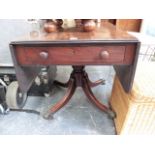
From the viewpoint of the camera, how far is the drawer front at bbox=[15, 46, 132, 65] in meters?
0.70

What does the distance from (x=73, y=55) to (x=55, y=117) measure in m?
0.64

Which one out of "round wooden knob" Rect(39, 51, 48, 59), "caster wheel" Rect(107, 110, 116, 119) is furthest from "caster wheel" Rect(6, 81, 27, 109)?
"caster wheel" Rect(107, 110, 116, 119)

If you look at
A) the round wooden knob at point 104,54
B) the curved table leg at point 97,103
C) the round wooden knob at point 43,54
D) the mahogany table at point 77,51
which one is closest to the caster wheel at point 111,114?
the curved table leg at point 97,103

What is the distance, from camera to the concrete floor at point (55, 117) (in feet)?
3.56

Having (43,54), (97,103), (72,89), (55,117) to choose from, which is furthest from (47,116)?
(43,54)

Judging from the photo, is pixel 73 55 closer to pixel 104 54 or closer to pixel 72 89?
pixel 104 54

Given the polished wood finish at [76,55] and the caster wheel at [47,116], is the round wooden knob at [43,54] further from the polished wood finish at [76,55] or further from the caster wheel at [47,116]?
the caster wheel at [47,116]

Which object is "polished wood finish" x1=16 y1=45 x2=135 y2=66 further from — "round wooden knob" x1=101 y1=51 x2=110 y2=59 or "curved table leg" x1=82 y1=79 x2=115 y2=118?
"curved table leg" x1=82 y1=79 x2=115 y2=118

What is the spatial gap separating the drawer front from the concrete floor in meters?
0.57

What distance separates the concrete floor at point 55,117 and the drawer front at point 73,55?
565 mm

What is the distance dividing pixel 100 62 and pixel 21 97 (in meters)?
0.82

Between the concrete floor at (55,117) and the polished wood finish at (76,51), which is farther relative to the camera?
the concrete floor at (55,117)
